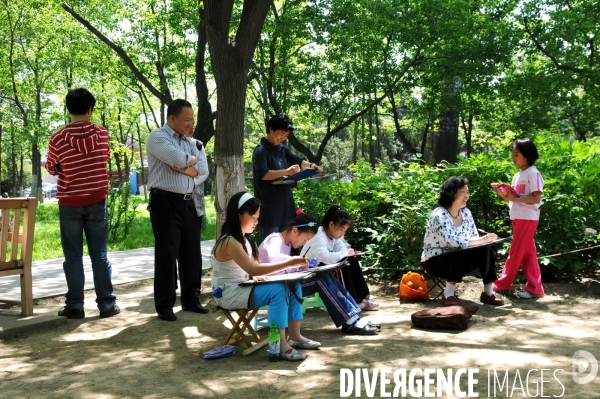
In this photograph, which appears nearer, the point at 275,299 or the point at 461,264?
the point at 275,299

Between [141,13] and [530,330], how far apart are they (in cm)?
1568

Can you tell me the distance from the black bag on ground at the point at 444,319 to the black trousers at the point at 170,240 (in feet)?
7.17

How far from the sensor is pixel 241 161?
6.87m

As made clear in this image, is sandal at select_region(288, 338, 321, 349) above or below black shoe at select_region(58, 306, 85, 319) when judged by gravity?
below

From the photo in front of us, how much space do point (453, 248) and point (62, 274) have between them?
5542 mm

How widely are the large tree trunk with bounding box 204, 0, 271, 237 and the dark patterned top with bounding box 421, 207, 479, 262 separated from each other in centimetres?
211

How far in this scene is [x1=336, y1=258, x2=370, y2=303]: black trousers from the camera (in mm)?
6098

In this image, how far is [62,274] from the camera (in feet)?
28.8

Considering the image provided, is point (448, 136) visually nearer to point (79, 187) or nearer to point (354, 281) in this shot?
point (354, 281)

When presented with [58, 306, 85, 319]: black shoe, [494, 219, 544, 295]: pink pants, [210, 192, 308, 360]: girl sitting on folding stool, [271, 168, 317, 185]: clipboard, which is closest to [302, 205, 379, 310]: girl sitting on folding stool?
[271, 168, 317, 185]: clipboard

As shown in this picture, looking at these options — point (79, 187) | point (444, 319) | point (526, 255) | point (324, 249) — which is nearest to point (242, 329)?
point (324, 249)

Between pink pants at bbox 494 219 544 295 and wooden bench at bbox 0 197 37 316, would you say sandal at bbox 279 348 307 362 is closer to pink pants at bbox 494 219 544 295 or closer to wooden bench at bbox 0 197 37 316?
wooden bench at bbox 0 197 37 316

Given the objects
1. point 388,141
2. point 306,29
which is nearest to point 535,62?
point 306,29

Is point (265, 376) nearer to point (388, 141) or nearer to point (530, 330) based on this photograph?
point (530, 330)
